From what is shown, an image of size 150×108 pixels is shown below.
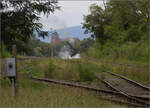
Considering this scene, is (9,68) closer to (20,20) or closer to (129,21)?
(20,20)

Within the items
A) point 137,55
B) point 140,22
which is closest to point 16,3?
point 137,55

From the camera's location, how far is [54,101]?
7.52 meters

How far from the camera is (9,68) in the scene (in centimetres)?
771

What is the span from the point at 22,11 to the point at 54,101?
574 cm

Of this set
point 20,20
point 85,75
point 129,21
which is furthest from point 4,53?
point 129,21

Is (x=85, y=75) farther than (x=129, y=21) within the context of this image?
No

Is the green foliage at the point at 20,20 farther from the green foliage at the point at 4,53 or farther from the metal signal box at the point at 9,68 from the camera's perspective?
the metal signal box at the point at 9,68

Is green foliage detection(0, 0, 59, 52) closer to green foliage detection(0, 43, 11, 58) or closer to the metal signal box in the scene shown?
green foliage detection(0, 43, 11, 58)

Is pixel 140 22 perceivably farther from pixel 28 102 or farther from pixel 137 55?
pixel 28 102

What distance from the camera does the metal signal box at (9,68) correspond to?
7.62 metres

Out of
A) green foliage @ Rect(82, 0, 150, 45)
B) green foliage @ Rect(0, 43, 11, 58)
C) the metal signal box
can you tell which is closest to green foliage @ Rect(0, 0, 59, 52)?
green foliage @ Rect(0, 43, 11, 58)

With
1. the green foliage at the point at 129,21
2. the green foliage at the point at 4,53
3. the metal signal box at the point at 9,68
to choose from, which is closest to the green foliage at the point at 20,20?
the green foliage at the point at 4,53

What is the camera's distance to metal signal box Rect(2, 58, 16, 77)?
7.62 meters

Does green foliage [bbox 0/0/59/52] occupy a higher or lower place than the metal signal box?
higher
